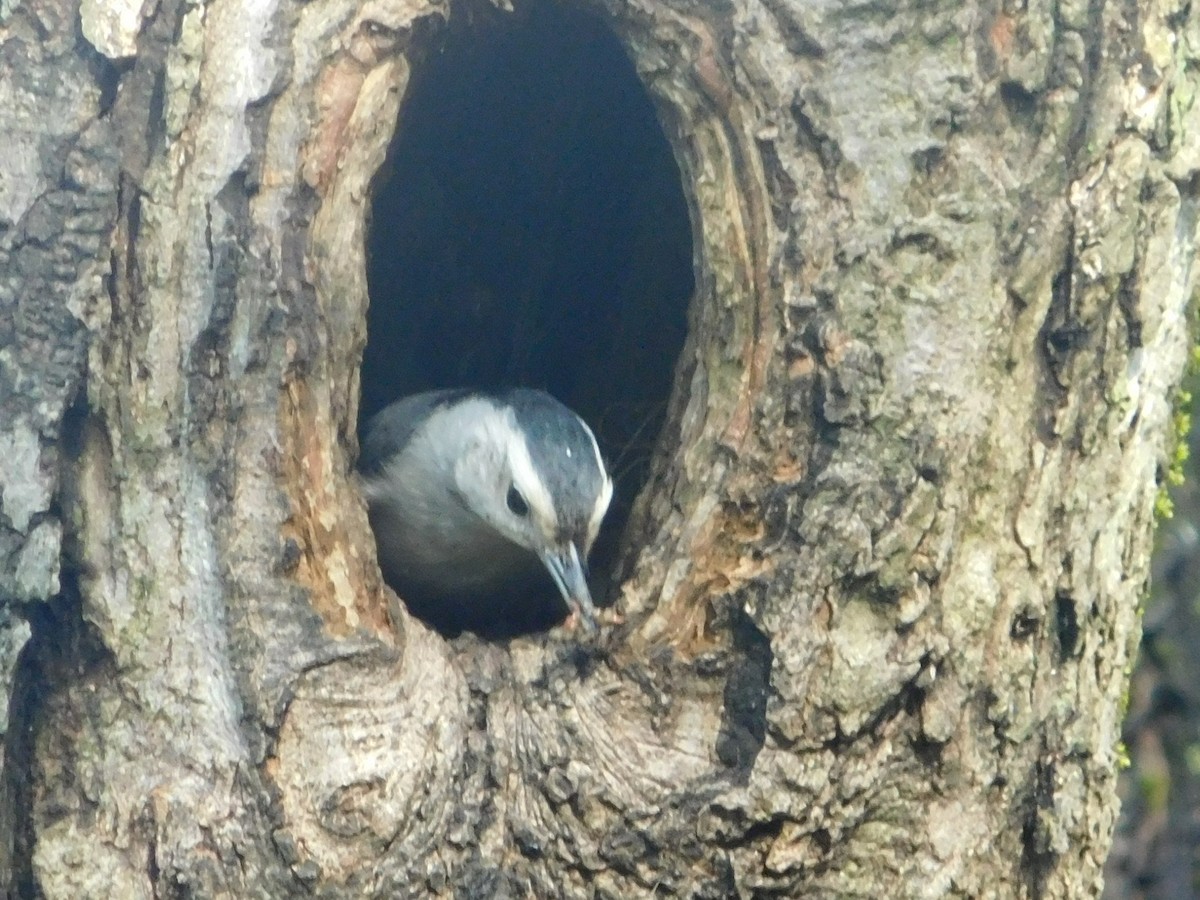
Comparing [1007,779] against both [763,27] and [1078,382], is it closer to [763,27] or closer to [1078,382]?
[1078,382]

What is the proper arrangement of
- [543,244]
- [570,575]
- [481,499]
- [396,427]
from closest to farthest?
[570,575], [481,499], [396,427], [543,244]

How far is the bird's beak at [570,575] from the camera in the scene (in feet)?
9.55

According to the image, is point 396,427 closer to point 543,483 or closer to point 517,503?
point 517,503

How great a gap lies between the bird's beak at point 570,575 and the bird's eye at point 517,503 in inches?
4.5

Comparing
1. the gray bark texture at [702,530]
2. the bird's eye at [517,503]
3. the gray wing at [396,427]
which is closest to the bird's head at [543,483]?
the bird's eye at [517,503]

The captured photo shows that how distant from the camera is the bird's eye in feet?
10.6

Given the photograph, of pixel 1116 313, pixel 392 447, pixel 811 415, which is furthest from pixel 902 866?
pixel 392 447

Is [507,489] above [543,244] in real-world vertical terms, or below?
below

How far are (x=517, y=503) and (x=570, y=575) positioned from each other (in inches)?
10.5

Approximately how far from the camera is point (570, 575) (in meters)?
3.08

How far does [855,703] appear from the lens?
2.44m

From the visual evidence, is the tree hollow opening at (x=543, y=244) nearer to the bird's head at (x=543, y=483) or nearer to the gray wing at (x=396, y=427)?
the gray wing at (x=396, y=427)

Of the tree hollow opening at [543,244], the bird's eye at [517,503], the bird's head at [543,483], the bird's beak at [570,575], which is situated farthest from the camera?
the tree hollow opening at [543,244]

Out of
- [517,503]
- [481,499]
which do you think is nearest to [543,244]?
[481,499]
